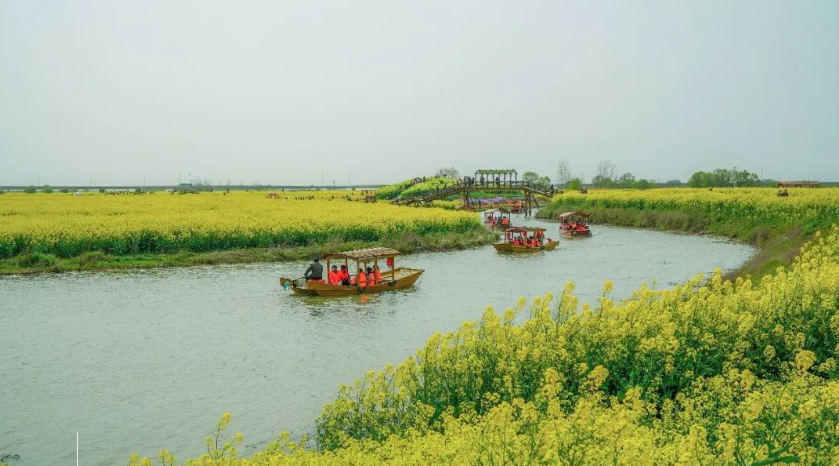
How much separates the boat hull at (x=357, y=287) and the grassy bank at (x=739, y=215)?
1389cm

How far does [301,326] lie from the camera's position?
23.0m

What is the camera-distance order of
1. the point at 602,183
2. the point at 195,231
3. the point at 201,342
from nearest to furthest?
the point at 201,342
the point at 195,231
the point at 602,183

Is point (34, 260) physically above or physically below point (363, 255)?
below

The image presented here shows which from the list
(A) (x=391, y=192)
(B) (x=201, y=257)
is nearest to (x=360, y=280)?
(B) (x=201, y=257)

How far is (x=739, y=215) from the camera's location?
2124 inches

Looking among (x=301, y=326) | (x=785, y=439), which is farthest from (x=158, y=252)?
(x=785, y=439)

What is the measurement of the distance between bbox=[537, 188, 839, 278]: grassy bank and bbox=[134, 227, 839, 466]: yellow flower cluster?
16792 mm

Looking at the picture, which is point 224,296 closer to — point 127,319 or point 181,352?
point 127,319

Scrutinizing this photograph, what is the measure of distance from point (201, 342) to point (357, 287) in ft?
29.1

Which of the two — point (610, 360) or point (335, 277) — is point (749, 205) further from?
point (610, 360)

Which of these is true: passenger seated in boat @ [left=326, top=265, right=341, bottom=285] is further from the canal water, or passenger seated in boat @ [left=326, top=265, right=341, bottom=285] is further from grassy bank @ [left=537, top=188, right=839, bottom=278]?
grassy bank @ [left=537, top=188, right=839, bottom=278]

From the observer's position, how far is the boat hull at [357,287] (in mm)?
28156

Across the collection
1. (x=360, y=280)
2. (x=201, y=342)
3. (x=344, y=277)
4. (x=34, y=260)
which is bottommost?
(x=201, y=342)

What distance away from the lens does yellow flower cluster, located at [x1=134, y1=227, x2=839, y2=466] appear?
7.48 meters
